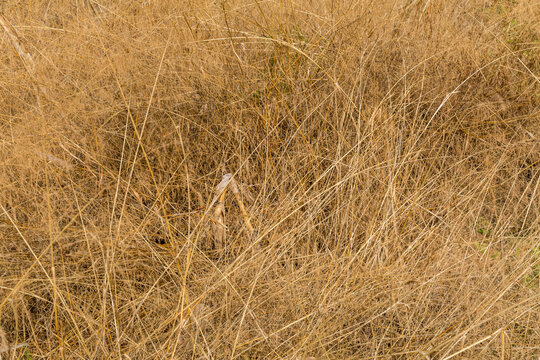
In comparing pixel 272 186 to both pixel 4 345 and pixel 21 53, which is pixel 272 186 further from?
pixel 21 53

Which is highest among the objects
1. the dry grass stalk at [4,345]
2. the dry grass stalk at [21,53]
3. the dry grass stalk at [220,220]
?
the dry grass stalk at [21,53]

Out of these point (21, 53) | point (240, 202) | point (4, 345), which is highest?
point (21, 53)

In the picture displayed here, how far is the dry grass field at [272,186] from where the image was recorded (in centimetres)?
99

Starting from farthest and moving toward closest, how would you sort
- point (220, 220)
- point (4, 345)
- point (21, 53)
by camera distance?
point (21, 53) < point (220, 220) < point (4, 345)

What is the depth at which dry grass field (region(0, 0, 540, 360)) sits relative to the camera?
99cm

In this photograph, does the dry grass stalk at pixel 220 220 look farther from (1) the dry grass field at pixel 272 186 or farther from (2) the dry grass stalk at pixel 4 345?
(2) the dry grass stalk at pixel 4 345

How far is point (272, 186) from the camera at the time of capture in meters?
1.24

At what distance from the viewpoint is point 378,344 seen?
0.97m

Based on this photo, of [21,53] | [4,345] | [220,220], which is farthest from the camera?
[21,53]

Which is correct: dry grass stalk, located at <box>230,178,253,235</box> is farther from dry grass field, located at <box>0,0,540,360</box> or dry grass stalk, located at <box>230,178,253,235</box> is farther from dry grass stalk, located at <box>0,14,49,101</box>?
dry grass stalk, located at <box>0,14,49,101</box>

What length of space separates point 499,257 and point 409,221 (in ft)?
0.75

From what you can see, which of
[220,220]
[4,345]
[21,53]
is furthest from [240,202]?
[21,53]

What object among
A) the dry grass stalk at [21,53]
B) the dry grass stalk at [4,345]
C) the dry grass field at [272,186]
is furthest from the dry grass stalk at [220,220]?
the dry grass stalk at [21,53]

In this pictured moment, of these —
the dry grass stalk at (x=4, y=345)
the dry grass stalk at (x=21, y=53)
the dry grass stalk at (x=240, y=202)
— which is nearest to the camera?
the dry grass stalk at (x=4, y=345)
